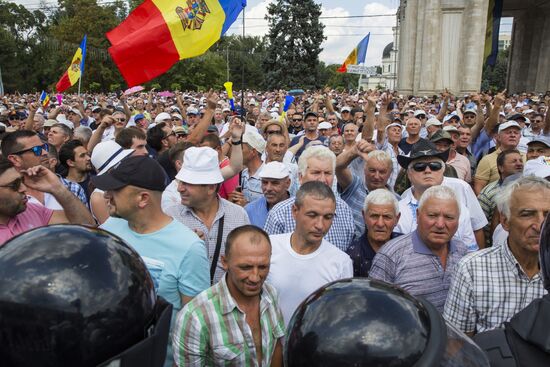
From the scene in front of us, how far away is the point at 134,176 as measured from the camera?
2.57m

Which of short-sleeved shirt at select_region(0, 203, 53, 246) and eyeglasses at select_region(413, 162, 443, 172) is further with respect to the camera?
eyeglasses at select_region(413, 162, 443, 172)

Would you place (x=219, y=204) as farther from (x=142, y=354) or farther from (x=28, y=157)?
(x=142, y=354)

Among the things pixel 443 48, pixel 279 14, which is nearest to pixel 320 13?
pixel 279 14

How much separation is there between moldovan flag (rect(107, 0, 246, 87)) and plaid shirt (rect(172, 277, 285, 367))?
4.88 m

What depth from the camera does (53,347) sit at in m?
1.25

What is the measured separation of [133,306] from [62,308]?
20cm

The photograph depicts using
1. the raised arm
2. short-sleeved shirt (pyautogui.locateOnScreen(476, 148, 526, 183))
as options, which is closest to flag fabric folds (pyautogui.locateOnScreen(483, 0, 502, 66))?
short-sleeved shirt (pyautogui.locateOnScreen(476, 148, 526, 183))

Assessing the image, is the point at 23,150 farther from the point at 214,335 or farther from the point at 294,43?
the point at 294,43

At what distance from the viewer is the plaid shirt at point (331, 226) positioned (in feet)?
12.6

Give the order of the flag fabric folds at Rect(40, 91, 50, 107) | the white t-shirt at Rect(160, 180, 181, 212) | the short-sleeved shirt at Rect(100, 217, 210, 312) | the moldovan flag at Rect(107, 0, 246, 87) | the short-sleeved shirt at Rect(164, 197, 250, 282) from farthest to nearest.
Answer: the flag fabric folds at Rect(40, 91, 50, 107), the moldovan flag at Rect(107, 0, 246, 87), the white t-shirt at Rect(160, 180, 181, 212), the short-sleeved shirt at Rect(164, 197, 250, 282), the short-sleeved shirt at Rect(100, 217, 210, 312)

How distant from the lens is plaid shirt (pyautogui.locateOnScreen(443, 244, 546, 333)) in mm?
2523

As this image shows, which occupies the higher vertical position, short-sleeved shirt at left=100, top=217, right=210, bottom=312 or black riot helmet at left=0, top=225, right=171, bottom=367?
black riot helmet at left=0, top=225, right=171, bottom=367

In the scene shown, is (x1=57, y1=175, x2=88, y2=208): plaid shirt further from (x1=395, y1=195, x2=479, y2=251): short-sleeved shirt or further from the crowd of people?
(x1=395, y1=195, x2=479, y2=251): short-sleeved shirt

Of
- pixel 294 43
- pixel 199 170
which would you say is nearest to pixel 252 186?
pixel 199 170
